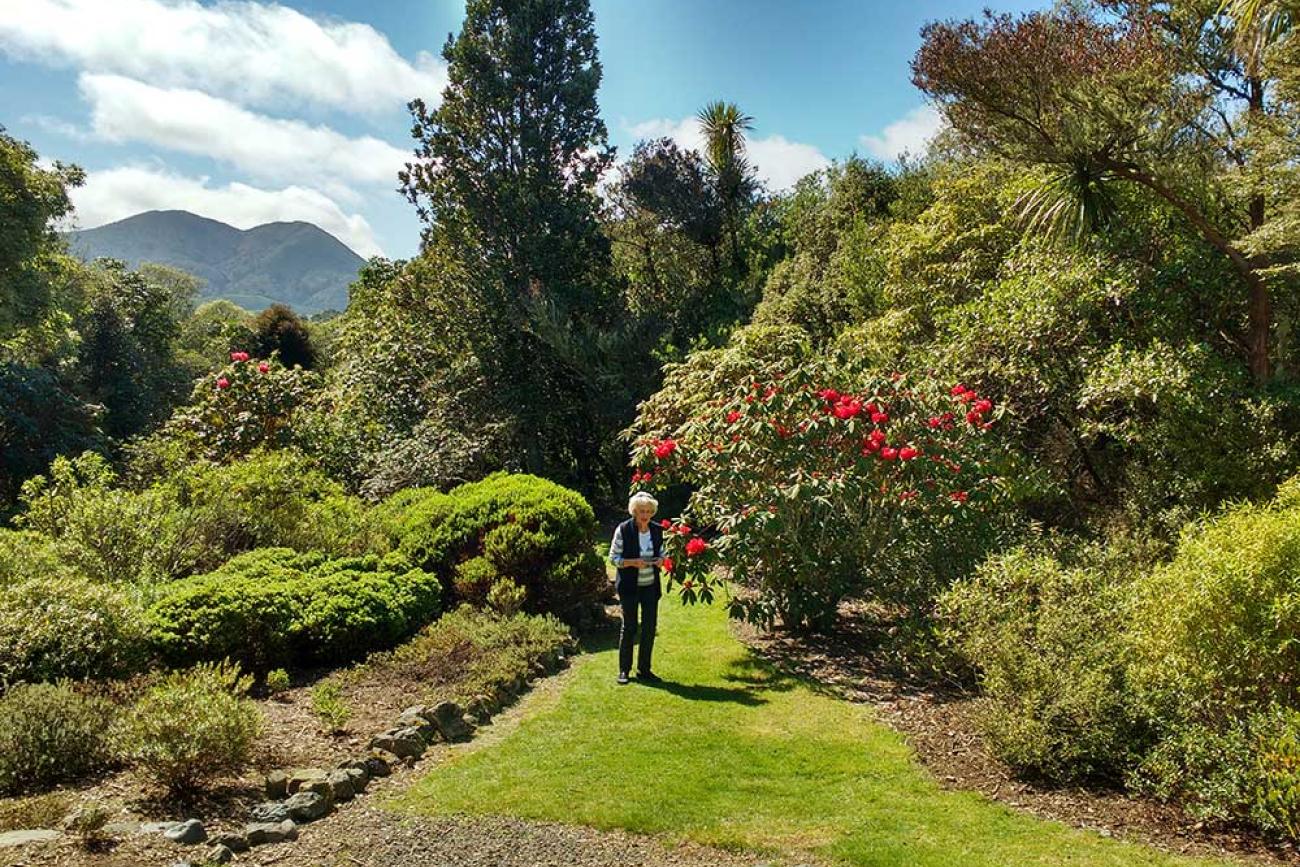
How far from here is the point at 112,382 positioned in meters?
27.3

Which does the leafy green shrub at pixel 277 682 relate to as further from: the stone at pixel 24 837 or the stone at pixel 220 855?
the stone at pixel 220 855

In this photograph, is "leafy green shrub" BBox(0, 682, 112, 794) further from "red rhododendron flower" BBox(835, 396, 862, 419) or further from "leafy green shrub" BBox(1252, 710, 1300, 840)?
"leafy green shrub" BBox(1252, 710, 1300, 840)

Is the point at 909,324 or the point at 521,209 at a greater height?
the point at 521,209

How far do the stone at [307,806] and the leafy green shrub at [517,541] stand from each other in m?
4.15

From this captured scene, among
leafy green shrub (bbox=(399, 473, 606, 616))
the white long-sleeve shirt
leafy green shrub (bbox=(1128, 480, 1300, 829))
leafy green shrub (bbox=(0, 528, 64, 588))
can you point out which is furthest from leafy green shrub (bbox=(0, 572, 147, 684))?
leafy green shrub (bbox=(1128, 480, 1300, 829))

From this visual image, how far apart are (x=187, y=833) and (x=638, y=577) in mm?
3800

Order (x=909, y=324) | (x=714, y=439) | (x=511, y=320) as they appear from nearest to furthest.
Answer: (x=714, y=439) < (x=909, y=324) < (x=511, y=320)

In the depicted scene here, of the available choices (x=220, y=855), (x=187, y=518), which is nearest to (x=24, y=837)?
(x=220, y=855)

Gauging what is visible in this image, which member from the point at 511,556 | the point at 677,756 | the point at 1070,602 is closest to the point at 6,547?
the point at 511,556

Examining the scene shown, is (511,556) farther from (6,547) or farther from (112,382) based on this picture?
(112,382)

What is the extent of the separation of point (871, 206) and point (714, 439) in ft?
45.8

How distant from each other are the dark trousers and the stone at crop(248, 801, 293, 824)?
3.15 metres

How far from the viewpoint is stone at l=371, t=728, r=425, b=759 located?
5.35m

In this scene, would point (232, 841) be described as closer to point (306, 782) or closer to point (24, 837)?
point (306, 782)
